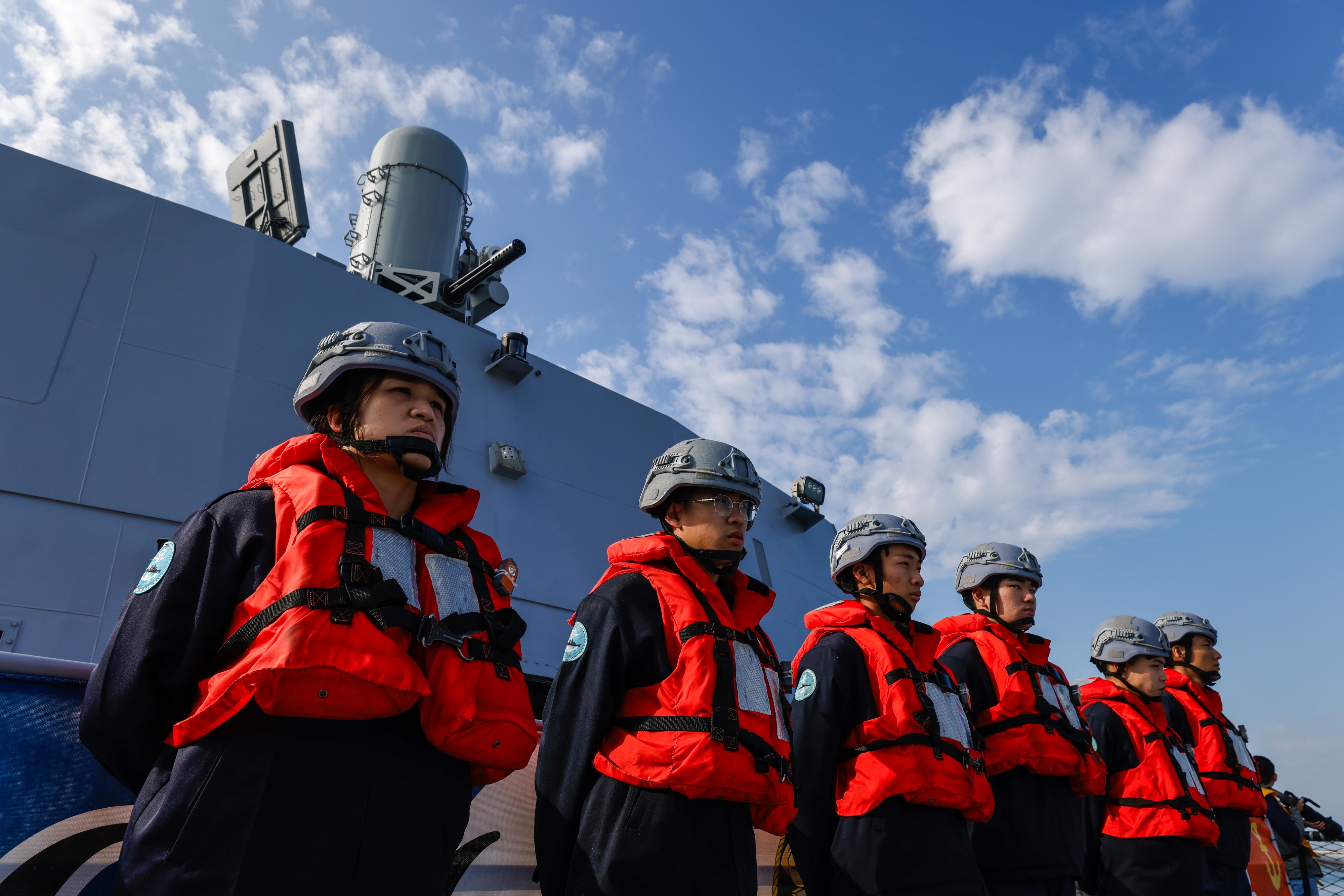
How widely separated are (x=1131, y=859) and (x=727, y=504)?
309 centimetres

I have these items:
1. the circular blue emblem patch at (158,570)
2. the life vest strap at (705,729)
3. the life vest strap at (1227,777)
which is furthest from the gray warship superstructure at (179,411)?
the life vest strap at (1227,777)

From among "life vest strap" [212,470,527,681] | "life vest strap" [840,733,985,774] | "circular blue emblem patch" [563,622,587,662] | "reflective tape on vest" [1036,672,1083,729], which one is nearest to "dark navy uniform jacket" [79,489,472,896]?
"life vest strap" [212,470,527,681]

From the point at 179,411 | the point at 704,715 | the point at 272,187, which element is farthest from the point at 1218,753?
the point at 272,187

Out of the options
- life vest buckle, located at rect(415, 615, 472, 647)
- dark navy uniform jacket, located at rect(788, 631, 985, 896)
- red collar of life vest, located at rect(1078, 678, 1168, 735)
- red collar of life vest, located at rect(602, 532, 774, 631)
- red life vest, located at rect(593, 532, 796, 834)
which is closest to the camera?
life vest buckle, located at rect(415, 615, 472, 647)

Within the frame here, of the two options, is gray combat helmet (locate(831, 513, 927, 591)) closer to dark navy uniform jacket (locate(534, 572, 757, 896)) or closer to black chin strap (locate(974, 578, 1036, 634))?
black chin strap (locate(974, 578, 1036, 634))

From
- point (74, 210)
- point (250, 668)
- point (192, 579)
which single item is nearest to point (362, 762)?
point (250, 668)

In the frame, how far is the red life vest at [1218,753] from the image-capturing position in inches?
199

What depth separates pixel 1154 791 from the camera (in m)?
4.27

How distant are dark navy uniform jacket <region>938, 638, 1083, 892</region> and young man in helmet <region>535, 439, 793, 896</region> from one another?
139cm

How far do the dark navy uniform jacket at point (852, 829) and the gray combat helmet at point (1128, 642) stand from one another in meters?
2.62

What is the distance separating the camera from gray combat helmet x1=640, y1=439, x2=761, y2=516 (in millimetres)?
2785

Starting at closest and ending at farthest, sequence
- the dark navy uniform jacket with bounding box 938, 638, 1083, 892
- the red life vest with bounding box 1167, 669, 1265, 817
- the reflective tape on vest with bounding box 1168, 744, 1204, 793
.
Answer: the dark navy uniform jacket with bounding box 938, 638, 1083, 892, the reflective tape on vest with bounding box 1168, 744, 1204, 793, the red life vest with bounding box 1167, 669, 1265, 817

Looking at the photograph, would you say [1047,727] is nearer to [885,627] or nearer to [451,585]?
[885,627]

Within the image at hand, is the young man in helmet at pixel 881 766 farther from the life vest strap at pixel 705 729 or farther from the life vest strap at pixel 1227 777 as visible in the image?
the life vest strap at pixel 1227 777
